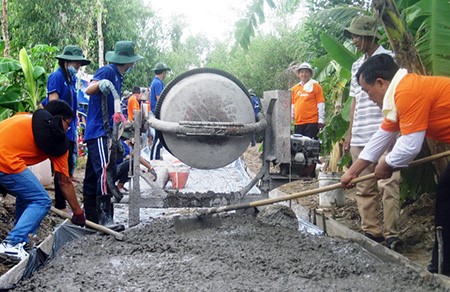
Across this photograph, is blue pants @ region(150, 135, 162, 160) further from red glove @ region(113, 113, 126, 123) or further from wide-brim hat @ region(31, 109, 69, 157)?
wide-brim hat @ region(31, 109, 69, 157)

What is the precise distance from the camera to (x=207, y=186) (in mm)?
8750

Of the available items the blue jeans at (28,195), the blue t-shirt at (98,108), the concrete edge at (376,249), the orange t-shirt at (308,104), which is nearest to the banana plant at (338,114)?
the orange t-shirt at (308,104)

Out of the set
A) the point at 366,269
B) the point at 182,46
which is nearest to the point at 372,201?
the point at 366,269

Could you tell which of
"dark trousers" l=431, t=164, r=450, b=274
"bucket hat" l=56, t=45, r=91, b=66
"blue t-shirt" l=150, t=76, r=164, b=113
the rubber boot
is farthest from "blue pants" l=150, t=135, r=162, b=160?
"dark trousers" l=431, t=164, r=450, b=274

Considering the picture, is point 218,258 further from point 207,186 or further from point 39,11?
point 39,11

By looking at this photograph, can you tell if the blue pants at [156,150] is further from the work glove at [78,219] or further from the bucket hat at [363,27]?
the bucket hat at [363,27]

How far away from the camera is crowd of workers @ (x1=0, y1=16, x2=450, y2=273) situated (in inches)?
166

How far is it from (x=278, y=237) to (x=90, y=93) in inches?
99.5

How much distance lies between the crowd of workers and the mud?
0.43 metres

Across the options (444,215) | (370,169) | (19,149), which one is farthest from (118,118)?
(444,215)

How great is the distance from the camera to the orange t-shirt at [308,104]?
10016 mm

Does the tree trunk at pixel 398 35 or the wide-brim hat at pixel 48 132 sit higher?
the tree trunk at pixel 398 35

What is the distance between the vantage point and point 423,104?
4.13 meters

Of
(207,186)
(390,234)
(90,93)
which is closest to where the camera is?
(390,234)
